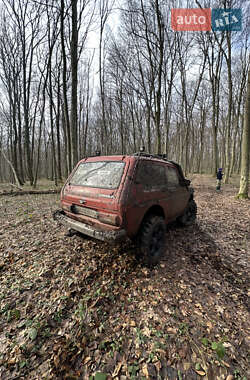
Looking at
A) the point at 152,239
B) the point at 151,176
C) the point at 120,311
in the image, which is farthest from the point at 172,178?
the point at 120,311

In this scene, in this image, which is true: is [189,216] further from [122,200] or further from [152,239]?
[122,200]

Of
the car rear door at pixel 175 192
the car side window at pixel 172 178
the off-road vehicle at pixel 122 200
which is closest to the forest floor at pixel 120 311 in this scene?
the off-road vehicle at pixel 122 200

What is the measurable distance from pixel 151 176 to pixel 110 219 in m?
1.20

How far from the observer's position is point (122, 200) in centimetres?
258

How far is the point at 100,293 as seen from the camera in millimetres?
2607

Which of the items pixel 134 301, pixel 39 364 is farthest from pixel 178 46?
pixel 39 364

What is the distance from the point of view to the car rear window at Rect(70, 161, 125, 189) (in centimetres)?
289

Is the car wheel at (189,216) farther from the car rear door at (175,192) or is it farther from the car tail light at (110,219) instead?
the car tail light at (110,219)

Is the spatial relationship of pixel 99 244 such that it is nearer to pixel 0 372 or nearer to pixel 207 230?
pixel 0 372

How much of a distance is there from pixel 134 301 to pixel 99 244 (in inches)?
60.2

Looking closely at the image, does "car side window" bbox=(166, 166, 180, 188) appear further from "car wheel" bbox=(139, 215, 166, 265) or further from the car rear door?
"car wheel" bbox=(139, 215, 166, 265)

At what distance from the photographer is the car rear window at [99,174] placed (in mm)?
2893

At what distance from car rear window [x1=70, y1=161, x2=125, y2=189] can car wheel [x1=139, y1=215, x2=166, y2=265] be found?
97cm

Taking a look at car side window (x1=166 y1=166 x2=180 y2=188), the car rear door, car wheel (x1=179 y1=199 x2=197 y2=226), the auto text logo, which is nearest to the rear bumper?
the car rear door
